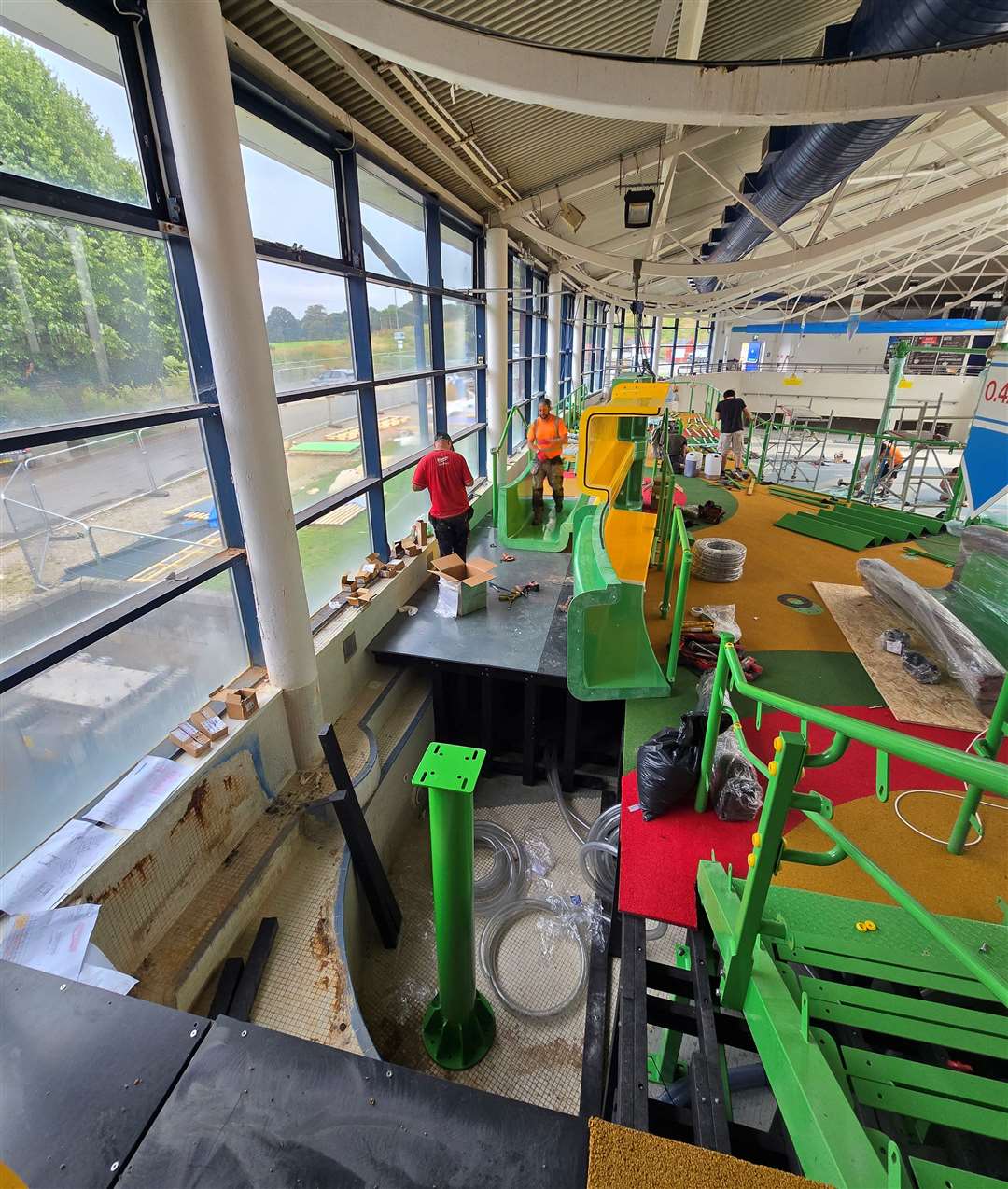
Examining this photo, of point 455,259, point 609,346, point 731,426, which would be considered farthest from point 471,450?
point 609,346

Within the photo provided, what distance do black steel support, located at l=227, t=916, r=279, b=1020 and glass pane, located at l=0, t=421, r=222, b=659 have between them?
199 cm

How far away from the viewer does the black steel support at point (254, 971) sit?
284 cm

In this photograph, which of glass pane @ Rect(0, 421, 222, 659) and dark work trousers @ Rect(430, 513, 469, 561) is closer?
glass pane @ Rect(0, 421, 222, 659)

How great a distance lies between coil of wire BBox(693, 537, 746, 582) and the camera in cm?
584

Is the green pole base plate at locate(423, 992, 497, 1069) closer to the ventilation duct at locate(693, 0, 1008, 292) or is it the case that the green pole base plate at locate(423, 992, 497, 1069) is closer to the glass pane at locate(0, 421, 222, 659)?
the glass pane at locate(0, 421, 222, 659)

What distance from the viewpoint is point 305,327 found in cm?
459

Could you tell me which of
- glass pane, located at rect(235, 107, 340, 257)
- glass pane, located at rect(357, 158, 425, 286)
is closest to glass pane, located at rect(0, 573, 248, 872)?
glass pane, located at rect(235, 107, 340, 257)

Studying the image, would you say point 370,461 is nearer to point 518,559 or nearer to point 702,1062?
point 518,559

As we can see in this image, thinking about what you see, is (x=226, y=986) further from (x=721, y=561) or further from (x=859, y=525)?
(x=859, y=525)

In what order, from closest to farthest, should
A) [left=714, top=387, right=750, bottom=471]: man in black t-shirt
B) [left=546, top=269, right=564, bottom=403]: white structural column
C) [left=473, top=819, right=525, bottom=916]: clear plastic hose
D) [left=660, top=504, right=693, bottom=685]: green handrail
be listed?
[left=660, top=504, right=693, bottom=685]: green handrail < [left=473, top=819, right=525, bottom=916]: clear plastic hose < [left=714, top=387, right=750, bottom=471]: man in black t-shirt < [left=546, top=269, right=564, bottom=403]: white structural column

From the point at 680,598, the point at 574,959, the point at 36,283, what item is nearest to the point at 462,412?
the point at 680,598

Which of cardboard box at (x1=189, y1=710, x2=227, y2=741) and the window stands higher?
the window

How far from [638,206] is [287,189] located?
409 cm

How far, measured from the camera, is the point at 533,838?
4.95 m
